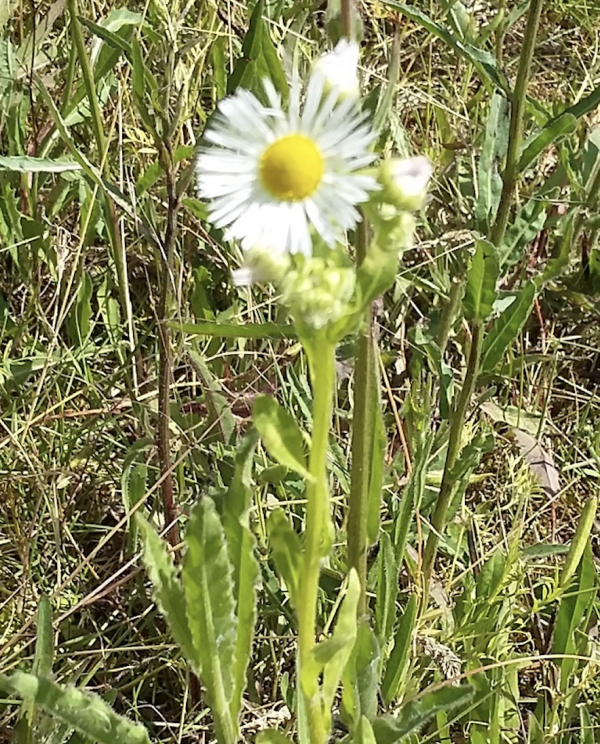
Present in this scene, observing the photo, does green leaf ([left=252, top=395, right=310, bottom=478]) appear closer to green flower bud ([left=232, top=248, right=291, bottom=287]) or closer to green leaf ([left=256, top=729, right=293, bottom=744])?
green flower bud ([left=232, top=248, right=291, bottom=287])

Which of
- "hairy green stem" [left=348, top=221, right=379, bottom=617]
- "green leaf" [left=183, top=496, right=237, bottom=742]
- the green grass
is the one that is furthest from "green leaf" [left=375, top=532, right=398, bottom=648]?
"green leaf" [left=183, top=496, right=237, bottom=742]

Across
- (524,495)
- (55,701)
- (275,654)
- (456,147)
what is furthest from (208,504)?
(456,147)

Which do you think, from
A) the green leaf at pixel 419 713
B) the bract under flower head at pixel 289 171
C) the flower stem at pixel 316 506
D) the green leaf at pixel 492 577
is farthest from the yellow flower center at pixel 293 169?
the green leaf at pixel 492 577

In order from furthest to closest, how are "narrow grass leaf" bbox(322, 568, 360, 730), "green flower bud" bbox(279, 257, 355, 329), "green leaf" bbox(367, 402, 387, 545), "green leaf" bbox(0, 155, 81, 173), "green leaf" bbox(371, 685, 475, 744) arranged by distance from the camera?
"green leaf" bbox(0, 155, 81, 173), "green leaf" bbox(367, 402, 387, 545), "green leaf" bbox(371, 685, 475, 744), "narrow grass leaf" bbox(322, 568, 360, 730), "green flower bud" bbox(279, 257, 355, 329)

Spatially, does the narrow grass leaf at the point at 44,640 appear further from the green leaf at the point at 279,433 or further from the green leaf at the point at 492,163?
the green leaf at the point at 492,163

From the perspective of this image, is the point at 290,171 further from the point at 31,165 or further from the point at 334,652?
the point at 31,165
